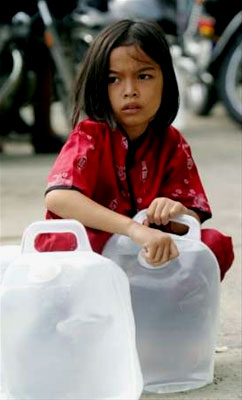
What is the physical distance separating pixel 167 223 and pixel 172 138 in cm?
28

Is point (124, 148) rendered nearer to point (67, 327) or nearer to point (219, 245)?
point (219, 245)

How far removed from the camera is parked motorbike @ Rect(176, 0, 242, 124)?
6.62 m

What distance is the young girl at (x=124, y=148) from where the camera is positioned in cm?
245

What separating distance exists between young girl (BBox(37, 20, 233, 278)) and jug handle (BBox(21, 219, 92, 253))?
0.12m

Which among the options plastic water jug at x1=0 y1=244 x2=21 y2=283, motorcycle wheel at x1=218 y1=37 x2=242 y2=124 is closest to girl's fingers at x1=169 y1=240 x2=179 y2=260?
plastic water jug at x1=0 y1=244 x2=21 y2=283

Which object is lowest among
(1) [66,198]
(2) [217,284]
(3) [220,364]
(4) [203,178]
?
(4) [203,178]

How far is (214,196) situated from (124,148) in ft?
7.36

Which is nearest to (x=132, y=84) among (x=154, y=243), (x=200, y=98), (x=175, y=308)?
(x=154, y=243)

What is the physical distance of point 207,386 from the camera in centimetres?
253

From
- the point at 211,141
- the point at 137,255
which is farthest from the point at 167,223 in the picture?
the point at 211,141

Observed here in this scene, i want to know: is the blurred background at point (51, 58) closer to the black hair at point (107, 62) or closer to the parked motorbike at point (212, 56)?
the parked motorbike at point (212, 56)

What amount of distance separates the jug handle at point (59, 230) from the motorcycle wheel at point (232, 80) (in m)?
4.45

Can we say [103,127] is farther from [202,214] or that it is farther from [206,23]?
[206,23]

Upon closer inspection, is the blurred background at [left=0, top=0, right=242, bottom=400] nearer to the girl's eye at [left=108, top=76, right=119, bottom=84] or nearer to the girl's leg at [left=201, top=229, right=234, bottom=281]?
the girl's leg at [left=201, top=229, right=234, bottom=281]
